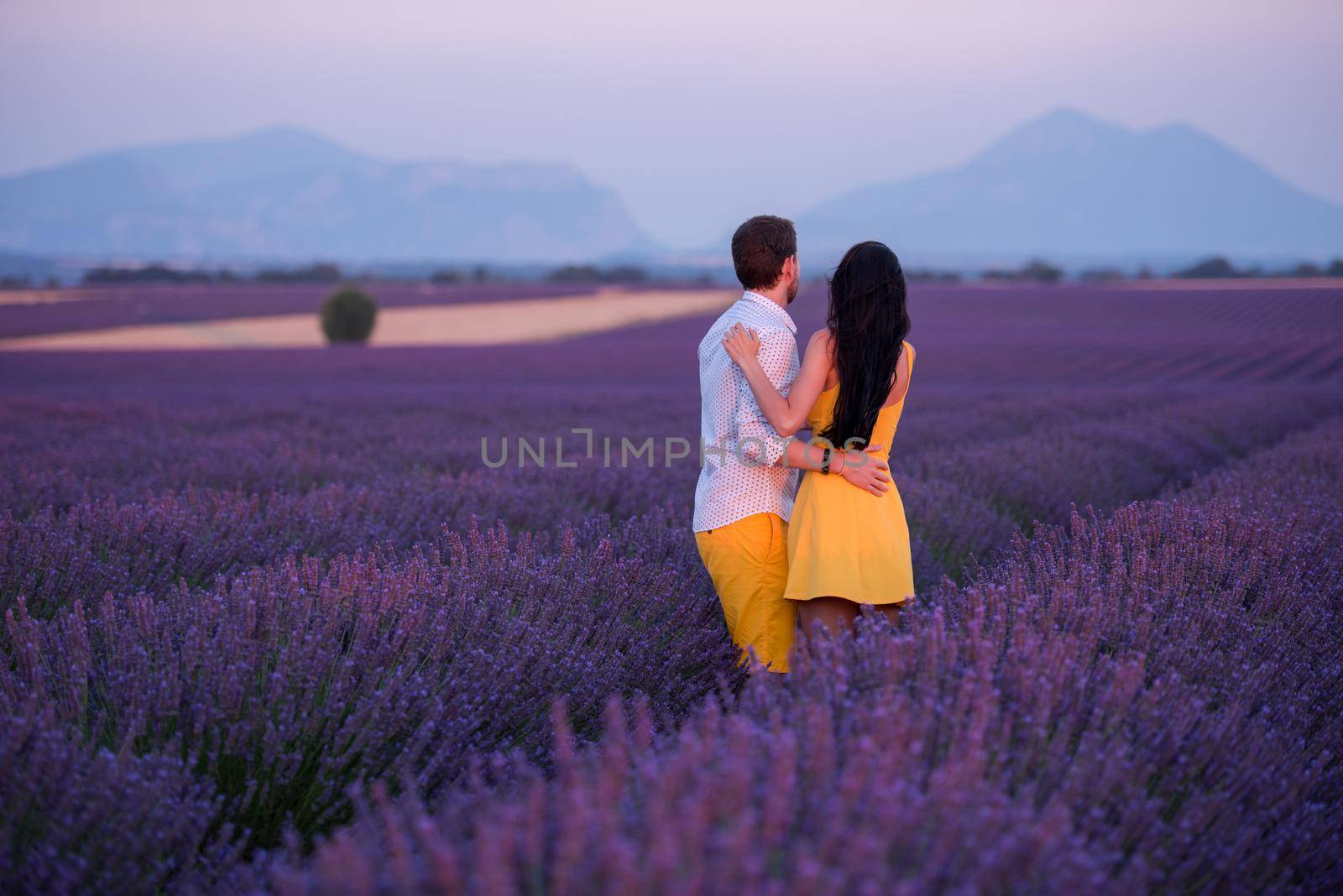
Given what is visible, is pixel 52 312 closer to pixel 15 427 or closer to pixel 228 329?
pixel 228 329

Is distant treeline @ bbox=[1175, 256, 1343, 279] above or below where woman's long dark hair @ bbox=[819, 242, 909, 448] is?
above

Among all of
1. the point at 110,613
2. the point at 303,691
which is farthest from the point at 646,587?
the point at 110,613

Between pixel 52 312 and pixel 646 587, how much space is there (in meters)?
37.6

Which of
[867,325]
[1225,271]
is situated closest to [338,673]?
[867,325]

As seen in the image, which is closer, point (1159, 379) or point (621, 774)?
point (621, 774)

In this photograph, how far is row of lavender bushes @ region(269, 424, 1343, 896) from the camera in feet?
3.66

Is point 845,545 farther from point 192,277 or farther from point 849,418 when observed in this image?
point 192,277

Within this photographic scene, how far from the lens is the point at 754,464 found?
268 cm

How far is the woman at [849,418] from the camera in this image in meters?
2.54

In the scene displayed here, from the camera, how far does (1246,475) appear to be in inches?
192

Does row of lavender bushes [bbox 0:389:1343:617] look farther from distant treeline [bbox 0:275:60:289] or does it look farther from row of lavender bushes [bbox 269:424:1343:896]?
distant treeline [bbox 0:275:60:289]

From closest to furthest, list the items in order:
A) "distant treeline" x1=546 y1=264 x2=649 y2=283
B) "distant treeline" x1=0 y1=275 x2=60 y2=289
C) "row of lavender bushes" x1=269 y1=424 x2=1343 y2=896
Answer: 1. "row of lavender bushes" x1=269 y1=424 x2=1343 y2=896
2. "distant treeline" x1=0 y1=275 x2=60 y2=289
3. "distant treeline" x1=546 y1=264 x2=649 y2=283

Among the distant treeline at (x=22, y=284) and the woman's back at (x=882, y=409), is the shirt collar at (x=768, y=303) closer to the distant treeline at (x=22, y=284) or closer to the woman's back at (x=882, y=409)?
the woman's back at (x=882, y=409)

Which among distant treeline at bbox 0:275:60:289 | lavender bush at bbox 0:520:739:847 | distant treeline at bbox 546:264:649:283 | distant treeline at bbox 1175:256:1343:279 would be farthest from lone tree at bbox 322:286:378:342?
distant treeline at bbox 1175:256:1343:279
